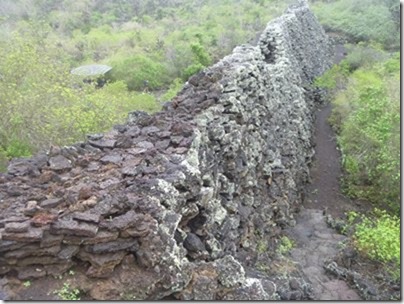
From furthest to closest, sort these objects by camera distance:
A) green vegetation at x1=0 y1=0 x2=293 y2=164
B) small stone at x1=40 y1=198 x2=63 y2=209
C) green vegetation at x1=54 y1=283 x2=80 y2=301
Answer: green vegetation at x1=0 y1=0 x2=293 y2=164 → small stone at x1=40 y1=198 x2=63 y2=209 → green vegetation at x1=54 y1=283 x2=80 y2=301

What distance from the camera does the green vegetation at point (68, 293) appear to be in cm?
686

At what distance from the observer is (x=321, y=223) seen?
19.9 m

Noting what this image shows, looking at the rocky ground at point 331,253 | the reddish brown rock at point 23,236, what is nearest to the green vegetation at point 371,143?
the rocky ground at point 331,253

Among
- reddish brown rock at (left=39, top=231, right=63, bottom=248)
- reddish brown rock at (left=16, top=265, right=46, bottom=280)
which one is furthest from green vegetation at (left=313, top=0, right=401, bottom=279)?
reddish brown rock at (left=16, top=265, right=46, bottom=280)

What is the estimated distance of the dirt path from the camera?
1449 centimetres

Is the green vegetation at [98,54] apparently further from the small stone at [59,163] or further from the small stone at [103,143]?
the small stone at [59,163]

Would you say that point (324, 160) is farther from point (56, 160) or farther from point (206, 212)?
point (56, 160)

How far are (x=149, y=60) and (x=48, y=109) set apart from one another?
2353cm

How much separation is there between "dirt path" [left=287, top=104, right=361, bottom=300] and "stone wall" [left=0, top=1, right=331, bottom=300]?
5.39ft

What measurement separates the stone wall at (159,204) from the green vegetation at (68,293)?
0.17m

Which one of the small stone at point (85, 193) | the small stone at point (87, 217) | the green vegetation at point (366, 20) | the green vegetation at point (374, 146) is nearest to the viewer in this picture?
the small stone at point (87, 217)

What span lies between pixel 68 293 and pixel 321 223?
579 inches

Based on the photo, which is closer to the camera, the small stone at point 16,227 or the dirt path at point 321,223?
the small stone at point 16,227

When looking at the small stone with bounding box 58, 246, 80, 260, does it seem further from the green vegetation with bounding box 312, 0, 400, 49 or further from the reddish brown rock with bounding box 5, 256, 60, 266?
the green vegetation with bounding box 312, 0, 400, 49
